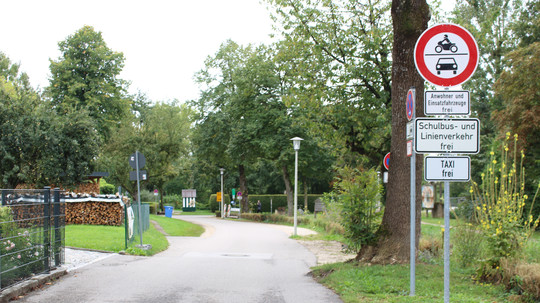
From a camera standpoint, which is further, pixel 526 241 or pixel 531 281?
pixel 526 241

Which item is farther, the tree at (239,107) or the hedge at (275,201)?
the hedge at (275,201)

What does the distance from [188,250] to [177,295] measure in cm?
924

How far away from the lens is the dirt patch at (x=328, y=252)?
13594 millimetres

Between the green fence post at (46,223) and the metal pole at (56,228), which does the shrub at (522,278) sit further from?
the metal pole at (56,228)

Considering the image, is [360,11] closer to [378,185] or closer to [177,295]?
[378,185]

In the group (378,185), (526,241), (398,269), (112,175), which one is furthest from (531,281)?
(112,175)

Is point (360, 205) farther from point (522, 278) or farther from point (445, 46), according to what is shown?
point (445, 46)

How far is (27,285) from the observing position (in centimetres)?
785

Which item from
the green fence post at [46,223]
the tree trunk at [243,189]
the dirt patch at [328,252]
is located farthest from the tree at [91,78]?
the green fence post at [46,223]

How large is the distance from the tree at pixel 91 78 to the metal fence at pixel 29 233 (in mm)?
29819

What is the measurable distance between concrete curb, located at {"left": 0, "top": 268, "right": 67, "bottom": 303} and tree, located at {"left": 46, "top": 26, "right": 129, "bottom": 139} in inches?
1200

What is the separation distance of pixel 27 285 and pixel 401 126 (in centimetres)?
696

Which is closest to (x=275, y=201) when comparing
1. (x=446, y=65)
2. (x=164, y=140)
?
(x=164, y=140)

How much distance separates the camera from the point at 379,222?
36.7 ft
